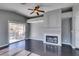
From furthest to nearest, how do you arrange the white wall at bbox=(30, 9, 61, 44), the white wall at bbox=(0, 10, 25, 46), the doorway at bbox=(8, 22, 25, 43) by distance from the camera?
the white wall at bbox=(30, 9, 61, 44)
the doorway at bbox=(8, 22, 25, 43)
the white wall at bbox=(0, 10, 25, 46)

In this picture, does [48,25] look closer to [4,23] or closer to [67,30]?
[67,30]

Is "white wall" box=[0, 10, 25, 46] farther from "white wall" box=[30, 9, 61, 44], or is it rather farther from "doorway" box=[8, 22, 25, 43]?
"white wall" box=[30, 9, 61, 44]

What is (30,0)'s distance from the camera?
153 cm

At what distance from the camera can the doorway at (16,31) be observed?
7.06ft

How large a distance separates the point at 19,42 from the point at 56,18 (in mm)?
1471

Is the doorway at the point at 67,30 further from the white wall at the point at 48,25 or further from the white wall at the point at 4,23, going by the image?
the white wall at the point at 4,23

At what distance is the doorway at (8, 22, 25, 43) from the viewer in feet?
7.06

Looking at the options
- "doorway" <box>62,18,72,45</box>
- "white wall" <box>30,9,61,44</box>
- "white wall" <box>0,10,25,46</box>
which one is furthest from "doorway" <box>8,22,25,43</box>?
"doorway" <box>62,18,72,45</box>

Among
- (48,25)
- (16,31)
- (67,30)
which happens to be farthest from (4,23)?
(67,30)

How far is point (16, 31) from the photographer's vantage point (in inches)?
86.4

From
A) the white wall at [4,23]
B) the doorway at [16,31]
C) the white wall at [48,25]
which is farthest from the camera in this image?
the white wall at [48,25]

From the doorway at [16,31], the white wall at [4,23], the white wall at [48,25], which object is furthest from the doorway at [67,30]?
the white wall at [4,23]

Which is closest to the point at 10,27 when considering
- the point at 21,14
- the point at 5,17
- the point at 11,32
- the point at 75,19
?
the point at 11,32

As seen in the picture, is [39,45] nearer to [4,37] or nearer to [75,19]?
[4,37]
